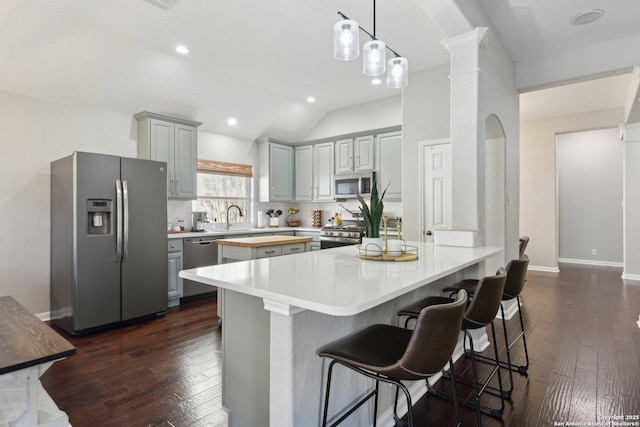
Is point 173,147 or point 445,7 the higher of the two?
point 445,7

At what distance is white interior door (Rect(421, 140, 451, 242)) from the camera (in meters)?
3.98

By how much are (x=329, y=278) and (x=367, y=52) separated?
1.58 metres

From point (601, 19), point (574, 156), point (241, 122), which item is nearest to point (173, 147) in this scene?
point (241, 122)

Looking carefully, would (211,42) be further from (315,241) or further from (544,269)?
(544,269)

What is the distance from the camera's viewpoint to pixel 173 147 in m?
4.61

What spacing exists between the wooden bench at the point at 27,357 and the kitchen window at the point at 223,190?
3700 mm

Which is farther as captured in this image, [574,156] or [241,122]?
[574,156]

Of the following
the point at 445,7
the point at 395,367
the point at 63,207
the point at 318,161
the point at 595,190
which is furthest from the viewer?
the point at 595,190

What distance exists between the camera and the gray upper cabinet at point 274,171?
5.98 meters

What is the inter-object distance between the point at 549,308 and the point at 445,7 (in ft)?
12.0

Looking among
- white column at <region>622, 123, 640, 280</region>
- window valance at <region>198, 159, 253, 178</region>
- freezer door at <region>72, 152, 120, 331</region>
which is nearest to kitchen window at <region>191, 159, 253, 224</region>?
window valance at <region>198, 159, 253, 178</region>

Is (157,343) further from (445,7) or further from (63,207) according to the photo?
(445,7)

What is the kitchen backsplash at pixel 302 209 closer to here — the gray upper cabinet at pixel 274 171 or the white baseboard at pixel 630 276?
the gray upper cabinet at pixel 274 171

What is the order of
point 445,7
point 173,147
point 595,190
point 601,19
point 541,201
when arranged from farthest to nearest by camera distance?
point 595,190, point 541,201, point 173,147, point 601,19, point 445,7
